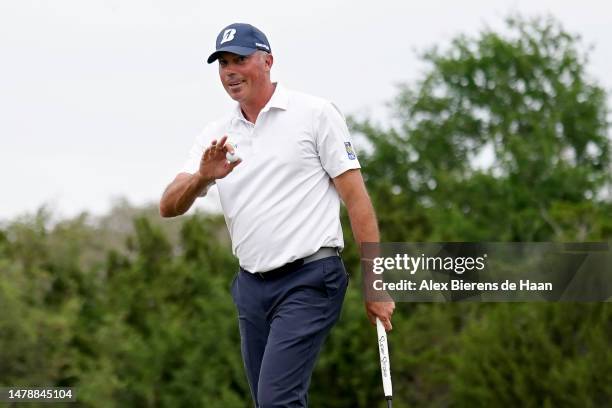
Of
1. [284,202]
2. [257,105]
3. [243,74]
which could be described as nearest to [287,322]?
[284,202]

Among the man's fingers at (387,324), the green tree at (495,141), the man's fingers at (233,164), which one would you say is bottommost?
the man's fingers at (387,324)

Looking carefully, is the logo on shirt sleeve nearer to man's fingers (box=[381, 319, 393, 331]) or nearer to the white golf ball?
the white golf ball

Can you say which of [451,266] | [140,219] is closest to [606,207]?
[140,219]

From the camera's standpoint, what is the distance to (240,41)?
23.3ft

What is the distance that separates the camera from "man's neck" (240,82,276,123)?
283 inches

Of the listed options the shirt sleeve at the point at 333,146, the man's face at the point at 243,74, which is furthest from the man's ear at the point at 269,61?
the shirt sleeve at the point at 333,146

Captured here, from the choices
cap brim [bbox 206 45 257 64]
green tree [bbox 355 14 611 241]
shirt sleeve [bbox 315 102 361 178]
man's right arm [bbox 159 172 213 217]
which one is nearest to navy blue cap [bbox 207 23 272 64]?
cap brim [bbox 206 45 257 64]

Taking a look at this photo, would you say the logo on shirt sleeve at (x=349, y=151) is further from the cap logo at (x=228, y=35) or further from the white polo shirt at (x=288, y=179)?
the cap logo at (x=228, y=35)

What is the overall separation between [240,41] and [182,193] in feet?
2.45

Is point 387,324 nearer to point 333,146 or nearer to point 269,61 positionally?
point 333,146

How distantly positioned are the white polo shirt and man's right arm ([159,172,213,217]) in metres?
0.15

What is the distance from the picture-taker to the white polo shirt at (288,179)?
7059 mm

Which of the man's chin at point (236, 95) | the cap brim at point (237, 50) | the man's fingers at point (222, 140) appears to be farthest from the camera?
the man's chin at point (236, 95)

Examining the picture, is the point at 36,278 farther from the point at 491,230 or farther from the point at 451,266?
the point at 451,266
